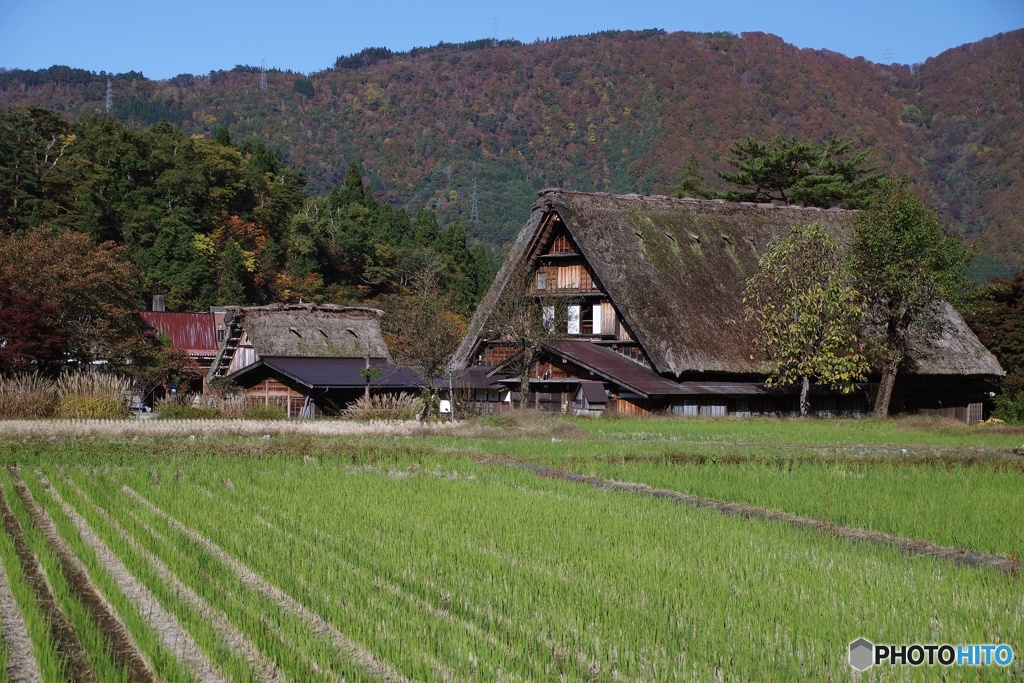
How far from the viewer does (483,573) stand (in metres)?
7.01

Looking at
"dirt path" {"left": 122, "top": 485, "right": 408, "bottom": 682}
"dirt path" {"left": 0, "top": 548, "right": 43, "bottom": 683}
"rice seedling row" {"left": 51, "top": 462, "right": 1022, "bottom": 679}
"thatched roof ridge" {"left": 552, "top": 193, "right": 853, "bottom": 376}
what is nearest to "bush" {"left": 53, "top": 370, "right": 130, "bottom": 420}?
"rice seedling row" {"left": 51, "top": 462, "right": 1022, "bottom": 679}

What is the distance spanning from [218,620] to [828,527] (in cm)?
523

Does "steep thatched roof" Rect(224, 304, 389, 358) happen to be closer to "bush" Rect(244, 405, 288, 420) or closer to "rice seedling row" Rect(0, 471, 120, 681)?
"bush" Rect(244, 405, 288, 420)

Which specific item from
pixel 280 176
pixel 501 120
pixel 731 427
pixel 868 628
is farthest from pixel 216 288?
pixel 501 120

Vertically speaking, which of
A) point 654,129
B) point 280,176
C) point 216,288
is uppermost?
point 654,129

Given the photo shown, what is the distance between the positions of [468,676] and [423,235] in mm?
62608

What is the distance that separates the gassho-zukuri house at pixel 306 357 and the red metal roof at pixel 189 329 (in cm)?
631

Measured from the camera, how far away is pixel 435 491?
11344mm

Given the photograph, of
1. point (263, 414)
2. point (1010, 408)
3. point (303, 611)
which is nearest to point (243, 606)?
point (303, 611)

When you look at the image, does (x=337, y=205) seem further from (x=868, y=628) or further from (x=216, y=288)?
(x=868, y=628)

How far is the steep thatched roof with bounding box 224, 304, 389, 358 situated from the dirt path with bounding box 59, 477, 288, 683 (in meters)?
32.4

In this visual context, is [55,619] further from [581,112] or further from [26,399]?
[581,112]

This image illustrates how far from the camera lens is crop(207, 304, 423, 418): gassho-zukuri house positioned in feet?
118

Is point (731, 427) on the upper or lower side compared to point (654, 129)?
lower
